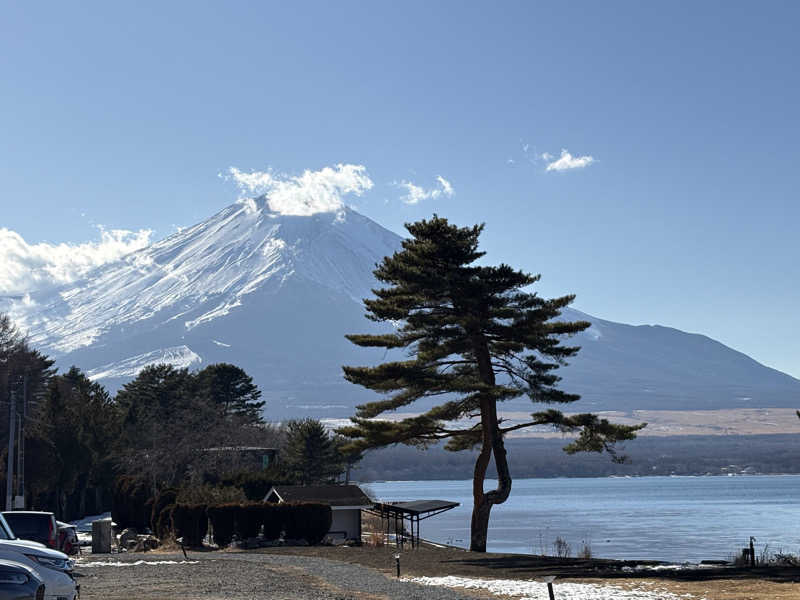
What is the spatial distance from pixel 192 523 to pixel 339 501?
26.0ft

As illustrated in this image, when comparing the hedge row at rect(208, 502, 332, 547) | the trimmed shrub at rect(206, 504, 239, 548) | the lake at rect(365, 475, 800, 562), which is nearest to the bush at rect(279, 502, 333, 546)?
the hedge row at rect(208, 502, 332, 547)

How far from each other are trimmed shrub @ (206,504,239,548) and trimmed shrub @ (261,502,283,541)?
47.4 inches

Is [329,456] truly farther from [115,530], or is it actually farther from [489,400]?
[489,400]

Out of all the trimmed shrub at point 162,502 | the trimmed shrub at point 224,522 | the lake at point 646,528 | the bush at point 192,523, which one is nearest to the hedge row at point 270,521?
the trimmed shrub at point 224,522

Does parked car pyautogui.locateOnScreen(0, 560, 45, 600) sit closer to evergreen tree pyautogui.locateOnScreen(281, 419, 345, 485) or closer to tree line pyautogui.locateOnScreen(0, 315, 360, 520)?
tree line pyautogui.locateOnScreen(0, 315, 360, 520)

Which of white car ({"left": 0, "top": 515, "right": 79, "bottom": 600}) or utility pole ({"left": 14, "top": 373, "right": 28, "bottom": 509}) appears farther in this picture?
utility pole ({"left": 14, "top": 373, "right": 28, "bottom": 509})

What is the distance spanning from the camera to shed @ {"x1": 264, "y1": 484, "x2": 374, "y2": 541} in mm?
54438

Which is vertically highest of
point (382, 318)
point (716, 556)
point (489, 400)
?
point (382, 318)

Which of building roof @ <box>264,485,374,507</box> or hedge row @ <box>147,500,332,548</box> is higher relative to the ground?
building roof @ <box>264,485,374,507</box>

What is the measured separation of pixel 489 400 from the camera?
42562 mm

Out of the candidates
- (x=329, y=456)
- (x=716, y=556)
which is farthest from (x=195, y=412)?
(x=716, y=556)

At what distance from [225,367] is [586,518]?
35373mm

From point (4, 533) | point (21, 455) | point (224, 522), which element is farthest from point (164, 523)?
point (4, 533)

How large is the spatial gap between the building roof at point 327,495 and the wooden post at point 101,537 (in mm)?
10874
